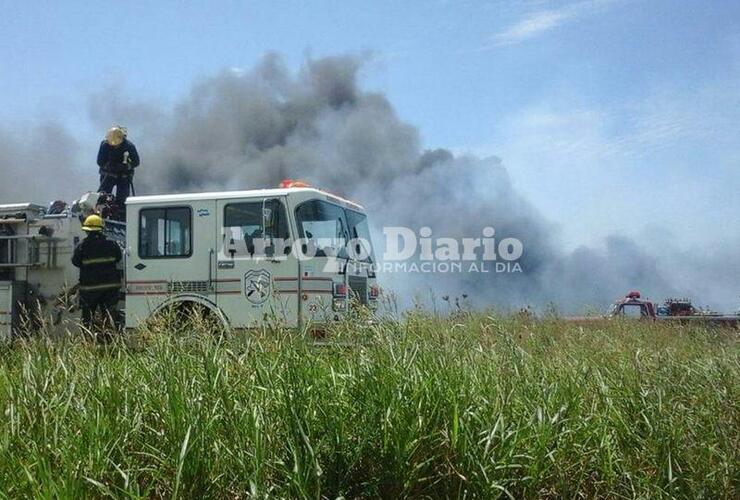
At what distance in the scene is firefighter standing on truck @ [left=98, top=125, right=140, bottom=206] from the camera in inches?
412

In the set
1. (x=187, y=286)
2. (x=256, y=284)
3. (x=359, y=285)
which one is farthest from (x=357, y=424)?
(x=187, y=286)

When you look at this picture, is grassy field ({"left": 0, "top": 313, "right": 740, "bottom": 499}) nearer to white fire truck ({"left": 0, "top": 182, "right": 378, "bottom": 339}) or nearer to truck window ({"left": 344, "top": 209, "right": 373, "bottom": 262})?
white fire truck ({"left": 0, "top": 182, "right": 378, "bottom": 339})

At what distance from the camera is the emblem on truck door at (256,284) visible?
8469 millimetres

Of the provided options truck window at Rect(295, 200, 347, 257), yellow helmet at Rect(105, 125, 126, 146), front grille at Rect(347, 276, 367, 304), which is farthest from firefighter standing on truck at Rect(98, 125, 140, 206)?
front grille at Rect(347, 276, 367, 304)

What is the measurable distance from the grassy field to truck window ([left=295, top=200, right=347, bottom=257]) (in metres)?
4.31

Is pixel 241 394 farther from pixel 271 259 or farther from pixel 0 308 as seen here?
pixel 0 308

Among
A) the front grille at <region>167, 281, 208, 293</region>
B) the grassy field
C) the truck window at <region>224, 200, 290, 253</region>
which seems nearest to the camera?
the grassy field

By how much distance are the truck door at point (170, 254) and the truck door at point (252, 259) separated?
16 cm

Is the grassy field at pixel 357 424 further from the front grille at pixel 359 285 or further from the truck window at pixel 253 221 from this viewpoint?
the front grille at pixel 359 285

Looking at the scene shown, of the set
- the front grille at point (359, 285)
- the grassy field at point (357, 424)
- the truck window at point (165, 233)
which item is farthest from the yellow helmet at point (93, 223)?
the grassy field at point (357, 424)

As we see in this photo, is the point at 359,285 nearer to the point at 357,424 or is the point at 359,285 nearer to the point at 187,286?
the point at 187,286

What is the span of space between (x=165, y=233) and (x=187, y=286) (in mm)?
817

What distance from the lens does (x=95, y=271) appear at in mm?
8789

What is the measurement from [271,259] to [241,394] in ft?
16.1
